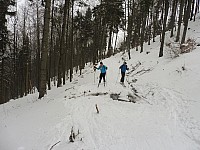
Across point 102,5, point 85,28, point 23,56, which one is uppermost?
point 102,5

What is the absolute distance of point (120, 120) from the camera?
845cm

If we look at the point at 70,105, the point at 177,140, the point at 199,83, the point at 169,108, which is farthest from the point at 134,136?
the point at 199,83

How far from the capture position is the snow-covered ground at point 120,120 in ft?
21.7

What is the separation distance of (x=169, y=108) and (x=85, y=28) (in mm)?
23918

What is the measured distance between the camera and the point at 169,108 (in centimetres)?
957

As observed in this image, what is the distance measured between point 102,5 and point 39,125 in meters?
23.3

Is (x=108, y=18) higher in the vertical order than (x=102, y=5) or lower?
lower

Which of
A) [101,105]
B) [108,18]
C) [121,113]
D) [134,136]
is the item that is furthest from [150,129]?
[108,18]

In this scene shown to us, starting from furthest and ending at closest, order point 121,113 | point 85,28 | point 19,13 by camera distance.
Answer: point 85,28 → point 19,13 → point 121,113

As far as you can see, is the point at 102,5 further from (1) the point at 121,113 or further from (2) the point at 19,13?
(1) the point at 121,113

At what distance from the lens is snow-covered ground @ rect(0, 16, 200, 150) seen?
660 cm

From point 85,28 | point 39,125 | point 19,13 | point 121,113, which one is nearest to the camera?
point 39,125

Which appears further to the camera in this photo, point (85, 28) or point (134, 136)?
point (85, 28)

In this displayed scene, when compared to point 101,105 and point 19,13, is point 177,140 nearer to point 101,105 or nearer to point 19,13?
point 101,105
